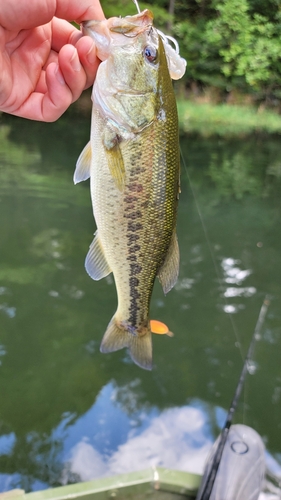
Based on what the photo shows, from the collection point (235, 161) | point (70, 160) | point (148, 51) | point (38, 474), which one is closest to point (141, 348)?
point (148, 51)

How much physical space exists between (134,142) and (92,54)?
32 centimetres

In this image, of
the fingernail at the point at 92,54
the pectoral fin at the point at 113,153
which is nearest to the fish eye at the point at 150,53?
the fingernail at the point at 92,54

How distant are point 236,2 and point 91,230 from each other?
17.6 m

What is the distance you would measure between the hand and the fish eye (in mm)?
173

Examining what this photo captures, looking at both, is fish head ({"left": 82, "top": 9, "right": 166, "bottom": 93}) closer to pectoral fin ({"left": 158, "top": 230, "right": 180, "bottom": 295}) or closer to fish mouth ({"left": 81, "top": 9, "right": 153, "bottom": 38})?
fish mouth ({"left": 81, "top": 9, "right": 153, "bottom": 38})

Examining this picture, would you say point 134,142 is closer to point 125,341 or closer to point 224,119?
point 125,341

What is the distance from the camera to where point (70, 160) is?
28.1 ft

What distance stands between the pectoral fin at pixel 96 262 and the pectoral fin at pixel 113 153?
0.30m

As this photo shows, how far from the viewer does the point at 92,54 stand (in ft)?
4.28

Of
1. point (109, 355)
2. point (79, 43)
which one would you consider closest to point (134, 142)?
point (79, 43)

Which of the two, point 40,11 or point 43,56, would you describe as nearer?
point 40,11

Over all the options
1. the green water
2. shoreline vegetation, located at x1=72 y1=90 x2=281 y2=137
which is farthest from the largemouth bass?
shoreline vegetation, located at x1=72 y1=90 x2=281 y2=137

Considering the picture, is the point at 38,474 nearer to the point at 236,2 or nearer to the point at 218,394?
the point at 218,394

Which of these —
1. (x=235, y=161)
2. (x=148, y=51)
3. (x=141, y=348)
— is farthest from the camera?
(x=235, y=161)
